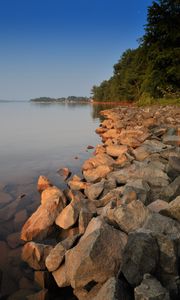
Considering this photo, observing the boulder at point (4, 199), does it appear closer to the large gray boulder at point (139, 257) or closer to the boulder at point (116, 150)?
the boulder at point (116, 150)

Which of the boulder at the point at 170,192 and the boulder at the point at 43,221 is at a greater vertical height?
the boulder at the point at 170,192

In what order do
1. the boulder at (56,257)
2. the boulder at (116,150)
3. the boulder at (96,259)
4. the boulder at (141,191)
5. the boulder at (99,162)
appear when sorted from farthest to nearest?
the boulder at (116,150) < the boulder at (99,162) < the boulder at (141,191) < the boulder at (56,257) < the boulder at (96,259)

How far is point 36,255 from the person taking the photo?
3.45 metres

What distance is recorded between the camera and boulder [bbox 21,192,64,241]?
4105mm

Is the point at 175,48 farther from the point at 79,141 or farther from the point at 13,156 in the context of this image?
the point at 13,156

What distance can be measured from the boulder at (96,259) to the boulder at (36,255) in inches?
29.5

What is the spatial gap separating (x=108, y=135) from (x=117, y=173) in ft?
29.3

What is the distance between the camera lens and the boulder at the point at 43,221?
4105 millimetres

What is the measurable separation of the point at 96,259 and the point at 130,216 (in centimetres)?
78

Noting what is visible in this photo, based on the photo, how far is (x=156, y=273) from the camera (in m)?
2.40

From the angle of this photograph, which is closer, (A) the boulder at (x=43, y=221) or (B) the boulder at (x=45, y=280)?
(B) the boulder at (x=45, y=280)

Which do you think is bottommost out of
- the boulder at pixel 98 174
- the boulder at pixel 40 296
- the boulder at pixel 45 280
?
the boulder at pixel 40 296

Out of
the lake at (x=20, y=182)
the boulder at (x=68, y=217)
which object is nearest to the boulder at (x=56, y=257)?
the lake at (x=20, y=182)

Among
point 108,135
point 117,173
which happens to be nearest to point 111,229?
point 117,173
